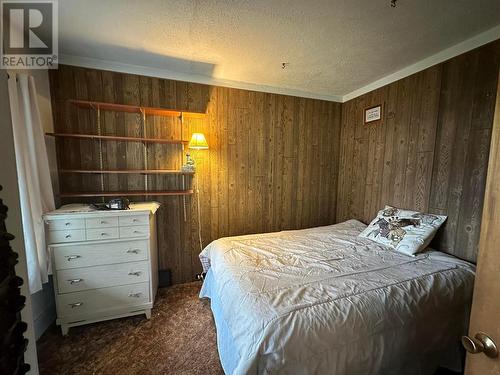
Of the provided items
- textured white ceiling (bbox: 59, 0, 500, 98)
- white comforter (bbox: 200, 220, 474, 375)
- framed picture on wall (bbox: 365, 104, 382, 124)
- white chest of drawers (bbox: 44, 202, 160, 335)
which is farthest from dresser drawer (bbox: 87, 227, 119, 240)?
framed picture on wall (bbox: 365, 104, 382, 124)

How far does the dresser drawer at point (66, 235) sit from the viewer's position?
5.34 feet

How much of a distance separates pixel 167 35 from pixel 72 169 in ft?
5.02

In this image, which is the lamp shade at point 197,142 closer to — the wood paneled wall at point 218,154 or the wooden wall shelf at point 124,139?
the wooden wall shelf at point 124,139

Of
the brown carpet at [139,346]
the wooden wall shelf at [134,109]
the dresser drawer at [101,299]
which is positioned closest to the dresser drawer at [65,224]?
the dresser drawer at [101,299]

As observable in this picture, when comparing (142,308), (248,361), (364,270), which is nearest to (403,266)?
(364,270)

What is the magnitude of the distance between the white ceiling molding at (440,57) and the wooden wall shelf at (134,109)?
208 cm

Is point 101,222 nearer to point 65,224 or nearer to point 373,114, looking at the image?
point 65,224

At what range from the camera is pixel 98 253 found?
1.73 meters

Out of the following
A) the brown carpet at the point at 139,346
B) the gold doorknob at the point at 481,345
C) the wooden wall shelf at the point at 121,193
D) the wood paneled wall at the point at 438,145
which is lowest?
the brown carpet at the point at 139,346

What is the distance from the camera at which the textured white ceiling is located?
1339 millimetres

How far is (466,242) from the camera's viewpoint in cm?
172

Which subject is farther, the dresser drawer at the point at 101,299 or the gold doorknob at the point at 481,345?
the dresser drawer at the point at 101,299

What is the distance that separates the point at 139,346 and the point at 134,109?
2.12 m

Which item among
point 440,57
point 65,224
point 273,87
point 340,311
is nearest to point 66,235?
point 65,224
